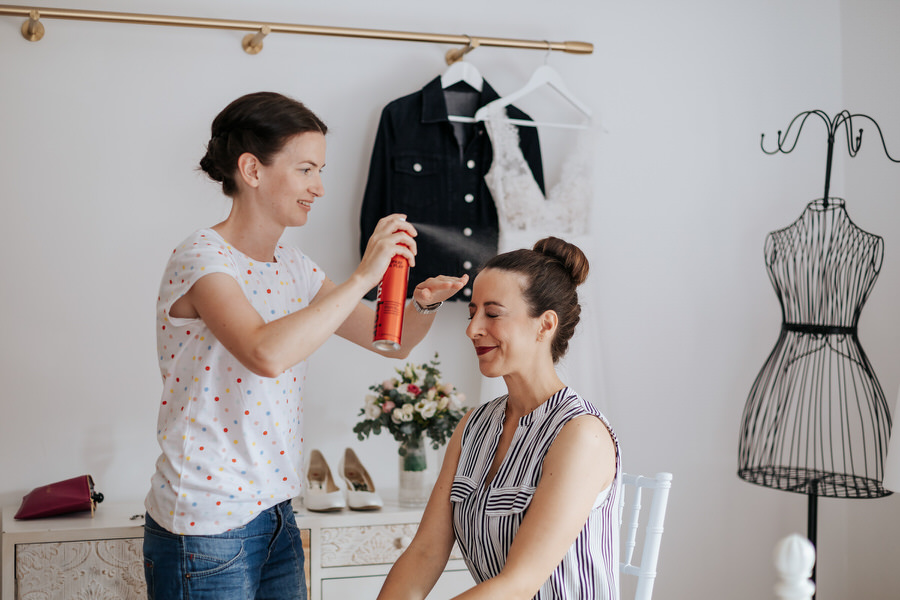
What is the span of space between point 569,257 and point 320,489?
44.5 inches

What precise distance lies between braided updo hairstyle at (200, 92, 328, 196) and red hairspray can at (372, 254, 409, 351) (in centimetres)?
32

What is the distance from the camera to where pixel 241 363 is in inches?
58.7

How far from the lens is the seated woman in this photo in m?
1.40

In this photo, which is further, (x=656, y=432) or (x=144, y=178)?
(x=656, y=432)

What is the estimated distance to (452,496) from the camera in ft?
5.28

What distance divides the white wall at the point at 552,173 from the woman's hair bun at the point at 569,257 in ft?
3.81

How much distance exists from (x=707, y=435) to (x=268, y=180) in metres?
2.06

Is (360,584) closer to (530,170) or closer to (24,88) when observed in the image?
(530,170)

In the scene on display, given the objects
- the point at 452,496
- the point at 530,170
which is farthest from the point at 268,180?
the point at 530,170

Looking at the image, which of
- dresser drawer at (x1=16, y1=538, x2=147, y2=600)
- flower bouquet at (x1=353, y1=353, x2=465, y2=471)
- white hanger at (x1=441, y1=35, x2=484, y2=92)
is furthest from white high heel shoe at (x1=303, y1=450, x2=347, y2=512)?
white hanger at (x1=441, y1=35, x2=484, y2=92)

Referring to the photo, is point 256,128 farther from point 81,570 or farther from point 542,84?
point 542,84

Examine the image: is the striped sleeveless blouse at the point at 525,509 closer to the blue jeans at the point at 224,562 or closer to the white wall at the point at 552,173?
the blue jeans at the point at 224,562

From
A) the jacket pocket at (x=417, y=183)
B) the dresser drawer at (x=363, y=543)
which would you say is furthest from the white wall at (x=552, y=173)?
the dresser drawer at (x=363, y=543)

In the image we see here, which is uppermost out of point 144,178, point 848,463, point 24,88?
point 24,88
